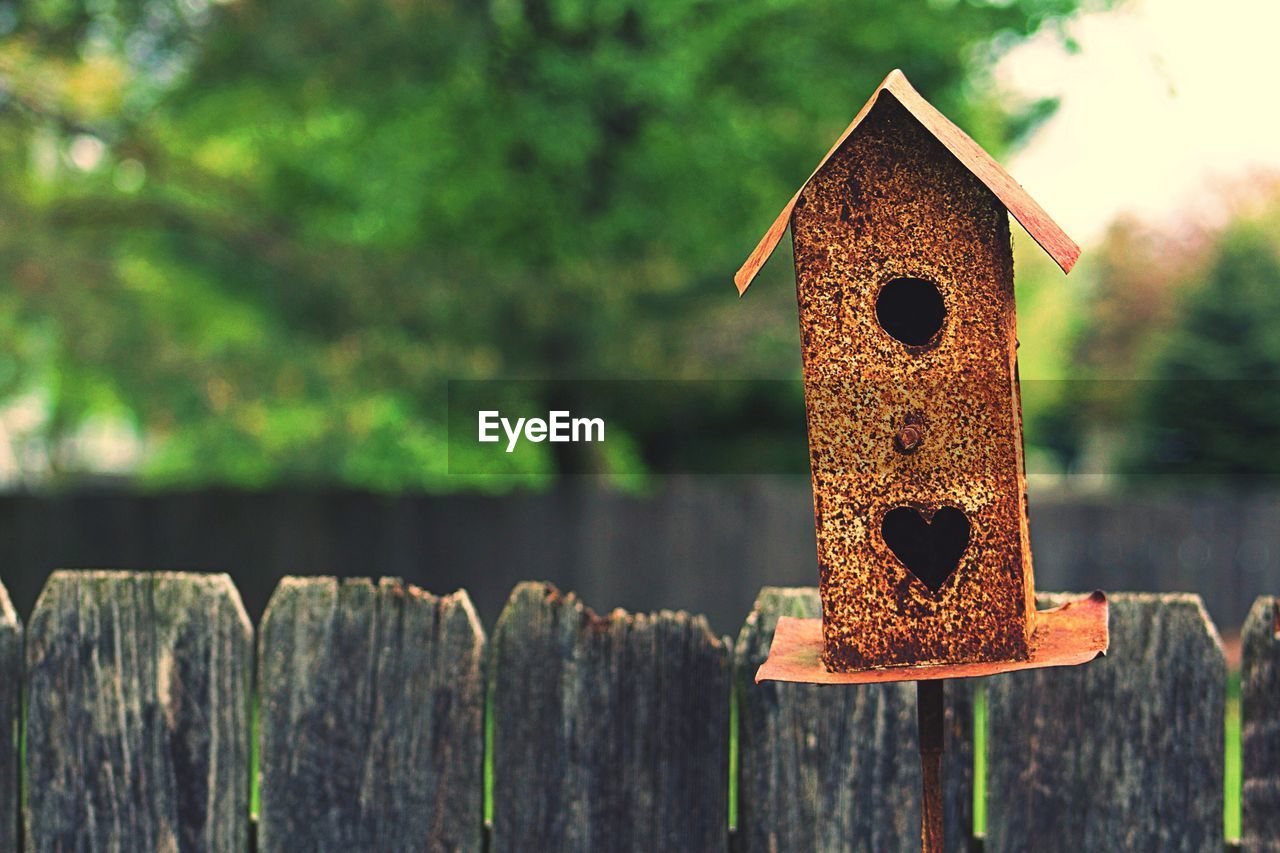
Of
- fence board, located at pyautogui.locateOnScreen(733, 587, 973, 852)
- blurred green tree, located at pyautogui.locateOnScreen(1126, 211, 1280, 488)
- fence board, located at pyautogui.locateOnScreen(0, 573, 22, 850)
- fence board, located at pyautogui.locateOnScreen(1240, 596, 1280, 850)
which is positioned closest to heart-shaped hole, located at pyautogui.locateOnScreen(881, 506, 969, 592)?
fence board, located at pyautogui.locateOnScreen(733, 587, 973, 852)

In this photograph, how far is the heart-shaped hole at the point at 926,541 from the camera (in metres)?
1.69

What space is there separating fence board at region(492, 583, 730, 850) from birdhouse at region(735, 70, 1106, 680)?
598mm

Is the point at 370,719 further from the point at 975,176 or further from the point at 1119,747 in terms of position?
the point at 975,176

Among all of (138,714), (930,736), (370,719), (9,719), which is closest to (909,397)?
(930,736)

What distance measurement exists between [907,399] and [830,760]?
0.79 metres

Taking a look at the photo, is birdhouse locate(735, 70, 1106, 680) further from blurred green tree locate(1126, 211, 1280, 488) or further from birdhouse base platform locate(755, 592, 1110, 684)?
blurred green tree locate(1126, 211, 1280, 488)

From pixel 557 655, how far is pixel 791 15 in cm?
627

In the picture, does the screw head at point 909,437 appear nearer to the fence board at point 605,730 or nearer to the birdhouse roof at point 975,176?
the birdhouse roof at point 975,176

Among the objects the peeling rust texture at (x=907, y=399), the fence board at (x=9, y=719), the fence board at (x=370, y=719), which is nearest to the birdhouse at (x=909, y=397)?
the peeling rust texture at (x=907, y=399)

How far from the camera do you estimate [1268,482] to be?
568 inches

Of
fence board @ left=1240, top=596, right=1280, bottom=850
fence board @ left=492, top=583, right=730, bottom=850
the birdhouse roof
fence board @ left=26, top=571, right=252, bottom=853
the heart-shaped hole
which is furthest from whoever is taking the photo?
fence board @ left=26, top=571, right=252, bottom=853

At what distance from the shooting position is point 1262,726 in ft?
6.89

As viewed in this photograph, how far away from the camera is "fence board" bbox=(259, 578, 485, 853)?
7.39ft

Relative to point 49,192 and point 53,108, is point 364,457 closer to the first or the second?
point 53,108
